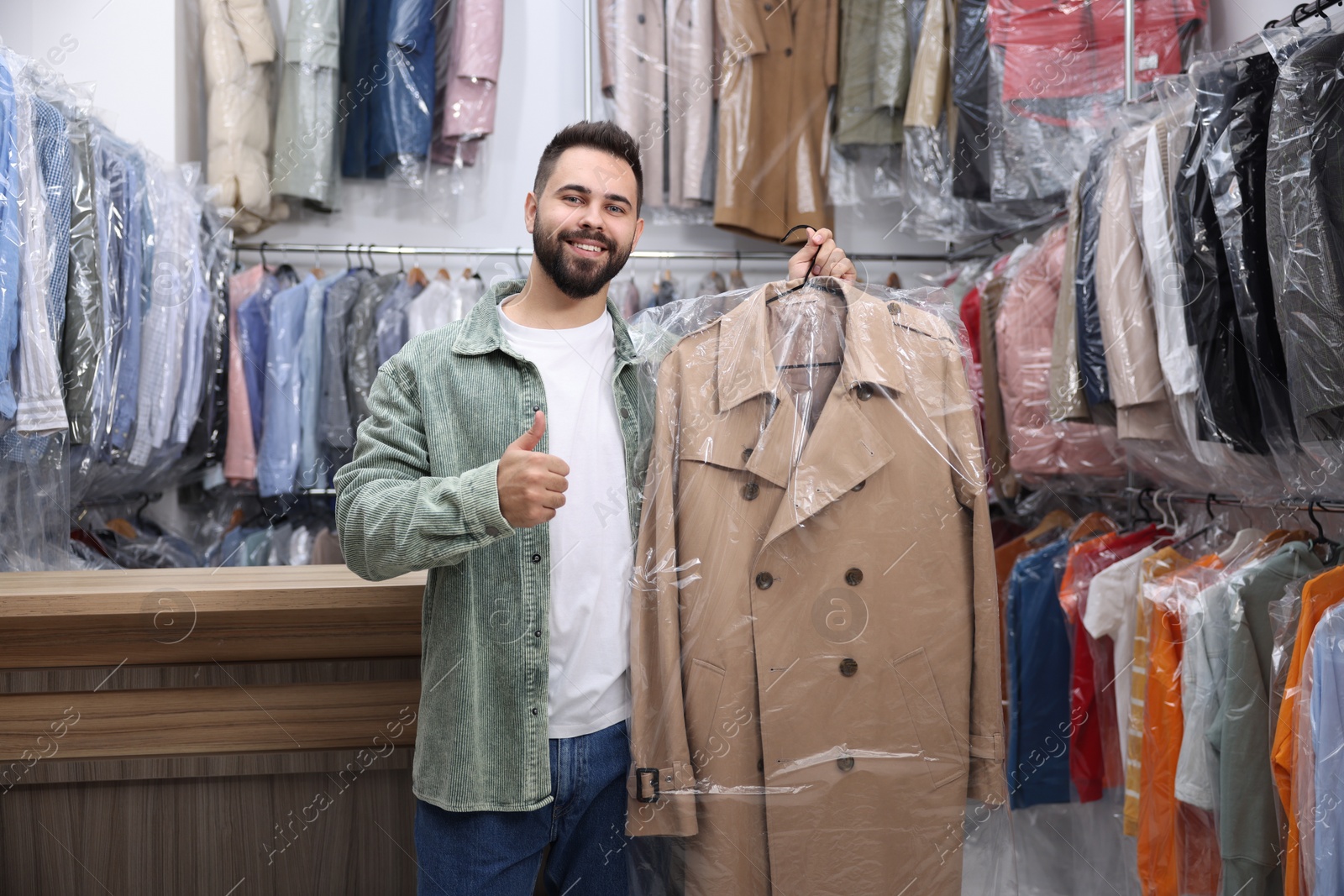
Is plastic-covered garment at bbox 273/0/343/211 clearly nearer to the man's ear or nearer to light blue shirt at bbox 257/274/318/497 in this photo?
light blue shirt at bbox 257/274/318/497

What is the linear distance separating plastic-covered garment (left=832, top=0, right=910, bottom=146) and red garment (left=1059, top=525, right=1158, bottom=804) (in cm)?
172

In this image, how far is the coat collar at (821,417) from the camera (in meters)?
1.38

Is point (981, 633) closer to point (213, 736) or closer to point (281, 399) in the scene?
point (213, 736)

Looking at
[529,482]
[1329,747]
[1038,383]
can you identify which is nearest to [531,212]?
[529,482]

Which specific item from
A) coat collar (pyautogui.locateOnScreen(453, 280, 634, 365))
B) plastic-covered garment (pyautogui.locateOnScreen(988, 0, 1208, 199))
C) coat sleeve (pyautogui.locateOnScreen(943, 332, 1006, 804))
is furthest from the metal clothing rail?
coat sleeve (pyautogui.locateOnScreen(943, 332, 1006, 804))

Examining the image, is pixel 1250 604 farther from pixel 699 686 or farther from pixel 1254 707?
pixel 699 686

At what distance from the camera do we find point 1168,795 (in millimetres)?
1900

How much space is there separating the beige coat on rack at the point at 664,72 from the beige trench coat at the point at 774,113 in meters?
0.07

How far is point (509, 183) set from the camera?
3.85 m

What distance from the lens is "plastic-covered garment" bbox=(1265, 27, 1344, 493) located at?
60.1 inches

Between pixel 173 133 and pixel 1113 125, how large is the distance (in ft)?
9.41

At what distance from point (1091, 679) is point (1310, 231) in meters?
1.20

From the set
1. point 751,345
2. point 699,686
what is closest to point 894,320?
point 751,345

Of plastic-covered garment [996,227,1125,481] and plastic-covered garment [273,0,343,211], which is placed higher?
plastic-covered garment [273,0,343,211]
